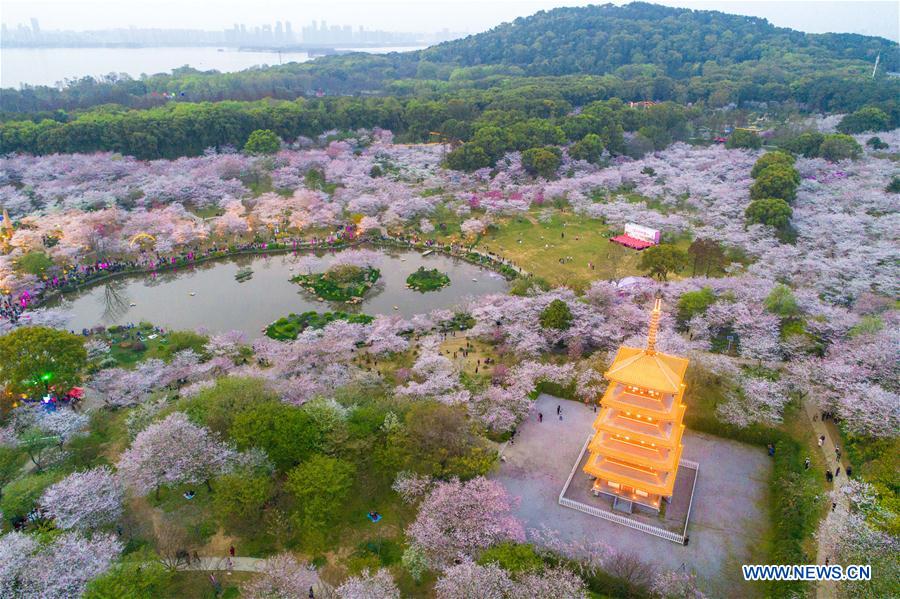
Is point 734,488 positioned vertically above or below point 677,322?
below

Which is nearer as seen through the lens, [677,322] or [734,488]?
[734,488]

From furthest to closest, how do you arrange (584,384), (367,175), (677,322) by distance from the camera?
(367,175), (677,322), (584,384)

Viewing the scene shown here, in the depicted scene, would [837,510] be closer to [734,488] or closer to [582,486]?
[734,488]

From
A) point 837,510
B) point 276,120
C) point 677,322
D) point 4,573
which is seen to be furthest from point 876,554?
point 276,120

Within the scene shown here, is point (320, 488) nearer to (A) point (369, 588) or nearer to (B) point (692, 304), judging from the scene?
(A) point (369, 588)

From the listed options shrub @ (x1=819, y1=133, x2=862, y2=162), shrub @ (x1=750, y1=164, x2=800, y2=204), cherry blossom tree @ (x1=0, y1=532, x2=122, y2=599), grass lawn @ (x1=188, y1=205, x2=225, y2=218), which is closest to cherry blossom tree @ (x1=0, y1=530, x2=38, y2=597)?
cherry blossom tree @ (x1=0, y1=532, x2=122, y2=599)

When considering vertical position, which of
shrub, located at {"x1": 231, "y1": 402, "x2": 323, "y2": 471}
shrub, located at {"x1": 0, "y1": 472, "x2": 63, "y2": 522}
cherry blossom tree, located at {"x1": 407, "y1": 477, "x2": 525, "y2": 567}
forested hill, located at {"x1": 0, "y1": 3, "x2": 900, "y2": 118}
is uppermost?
forested hill, located at {"x1": 0, "y1": 3, "x2": 900, "y2": 118}

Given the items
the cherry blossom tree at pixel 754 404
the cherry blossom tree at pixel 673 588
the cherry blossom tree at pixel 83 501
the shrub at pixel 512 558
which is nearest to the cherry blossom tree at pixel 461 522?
the shrub at pixel 512 558

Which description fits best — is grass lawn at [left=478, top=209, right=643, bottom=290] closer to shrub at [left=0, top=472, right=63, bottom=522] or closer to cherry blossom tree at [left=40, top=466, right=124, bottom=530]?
cherry blossom tree at [left=40, top=466, right=124, bottom=530]
